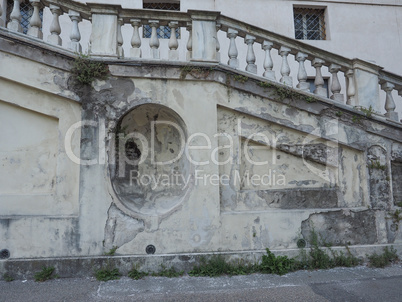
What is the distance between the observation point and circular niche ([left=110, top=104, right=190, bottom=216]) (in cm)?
421

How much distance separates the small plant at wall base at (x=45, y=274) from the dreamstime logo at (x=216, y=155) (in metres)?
1.56

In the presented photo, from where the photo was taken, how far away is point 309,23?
27.3ft

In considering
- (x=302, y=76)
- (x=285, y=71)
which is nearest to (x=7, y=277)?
(x=285, y=71)

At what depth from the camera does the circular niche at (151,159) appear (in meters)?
4.21

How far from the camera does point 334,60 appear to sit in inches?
186

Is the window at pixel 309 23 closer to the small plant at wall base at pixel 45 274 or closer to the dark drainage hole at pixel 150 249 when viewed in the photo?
the dark drainage hole at pixel 150 249

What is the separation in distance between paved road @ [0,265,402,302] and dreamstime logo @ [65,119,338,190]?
138cm

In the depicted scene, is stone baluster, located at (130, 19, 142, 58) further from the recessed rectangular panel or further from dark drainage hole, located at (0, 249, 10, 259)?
dark drainage hole, located at (0, 249, 10, 259)

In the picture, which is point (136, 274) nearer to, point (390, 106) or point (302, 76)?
point (302, 76)

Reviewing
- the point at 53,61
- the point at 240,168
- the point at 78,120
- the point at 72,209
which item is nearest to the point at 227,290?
the point at 240,168

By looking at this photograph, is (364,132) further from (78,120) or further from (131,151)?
(78,120)

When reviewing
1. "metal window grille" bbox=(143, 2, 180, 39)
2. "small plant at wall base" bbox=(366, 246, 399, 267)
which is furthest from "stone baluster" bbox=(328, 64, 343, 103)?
"metal window grille" bbox=(143, 2, 180, 39)

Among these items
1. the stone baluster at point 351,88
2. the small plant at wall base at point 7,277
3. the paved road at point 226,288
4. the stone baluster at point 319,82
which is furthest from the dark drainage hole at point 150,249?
the stone baluster at point 351,88

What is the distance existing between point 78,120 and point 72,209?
1.30 m
